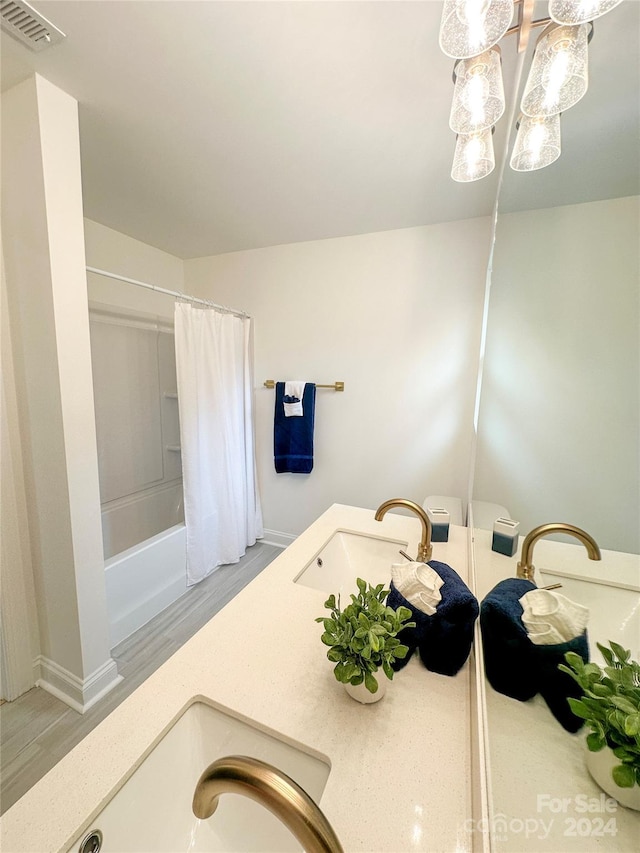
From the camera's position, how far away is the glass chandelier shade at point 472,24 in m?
0.65

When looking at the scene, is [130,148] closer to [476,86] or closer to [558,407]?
[476,86]

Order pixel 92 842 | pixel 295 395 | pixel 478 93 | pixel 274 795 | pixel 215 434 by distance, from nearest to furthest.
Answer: pixel 274 795 < pixel 92 842 < pixel 478 93 < pixel 215 434 < pixel 295 395

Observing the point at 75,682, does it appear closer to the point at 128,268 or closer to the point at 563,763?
the point at 563,763

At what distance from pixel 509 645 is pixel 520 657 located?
3 cm

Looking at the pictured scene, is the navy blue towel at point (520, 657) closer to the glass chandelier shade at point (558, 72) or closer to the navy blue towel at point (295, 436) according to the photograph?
the glass chandelier shade at point (558, 72)

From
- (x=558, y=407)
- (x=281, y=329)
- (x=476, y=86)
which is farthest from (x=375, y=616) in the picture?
(x=281, y=329)

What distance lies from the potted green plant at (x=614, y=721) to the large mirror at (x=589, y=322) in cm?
14

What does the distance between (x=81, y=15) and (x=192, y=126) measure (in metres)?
0.42

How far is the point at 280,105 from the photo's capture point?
1.17 meters

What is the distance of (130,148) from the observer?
1.40 metres

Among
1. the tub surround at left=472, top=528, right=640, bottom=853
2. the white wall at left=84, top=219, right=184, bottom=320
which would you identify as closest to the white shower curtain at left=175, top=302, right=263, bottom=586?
the white wall at left=84, top=219, right=184, bottom=320

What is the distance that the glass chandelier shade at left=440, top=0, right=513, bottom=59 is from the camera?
653 mm

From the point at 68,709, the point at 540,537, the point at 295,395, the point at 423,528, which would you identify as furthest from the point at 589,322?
the point at 68,709

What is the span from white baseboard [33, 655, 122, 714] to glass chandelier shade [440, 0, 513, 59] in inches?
97.1
